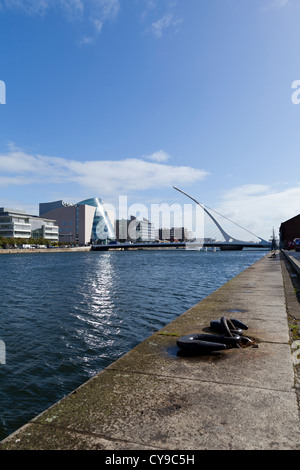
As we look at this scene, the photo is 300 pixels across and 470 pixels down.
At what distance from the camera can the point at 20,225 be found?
143m

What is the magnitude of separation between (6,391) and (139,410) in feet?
15.1

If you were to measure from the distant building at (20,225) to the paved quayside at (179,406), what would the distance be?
483ft

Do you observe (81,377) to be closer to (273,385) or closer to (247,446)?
(273,385)

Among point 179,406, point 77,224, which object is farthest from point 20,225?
point 179,406

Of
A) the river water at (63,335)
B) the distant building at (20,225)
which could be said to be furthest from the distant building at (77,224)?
the river water at (63,335)

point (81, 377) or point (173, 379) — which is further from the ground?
point (173, 379)

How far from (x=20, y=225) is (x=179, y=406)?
152m

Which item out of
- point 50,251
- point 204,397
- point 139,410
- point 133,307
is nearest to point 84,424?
point 139,410

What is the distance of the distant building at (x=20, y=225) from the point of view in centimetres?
14050

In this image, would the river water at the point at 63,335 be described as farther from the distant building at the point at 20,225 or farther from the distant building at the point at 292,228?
the distant building at the point at 20,225

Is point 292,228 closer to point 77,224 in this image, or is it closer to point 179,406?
point 77,224

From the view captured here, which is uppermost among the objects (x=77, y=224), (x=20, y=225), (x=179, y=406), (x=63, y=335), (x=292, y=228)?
(x=77, y=224)

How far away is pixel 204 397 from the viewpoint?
3.62m

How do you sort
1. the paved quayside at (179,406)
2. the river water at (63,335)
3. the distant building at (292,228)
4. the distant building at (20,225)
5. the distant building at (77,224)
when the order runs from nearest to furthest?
1. the paved quayside at (179,406)
2. the river water at (63,335)
3. the distant building at (292,228)
4. the distant building at (20,225)
5. the distant building at (77,224)
